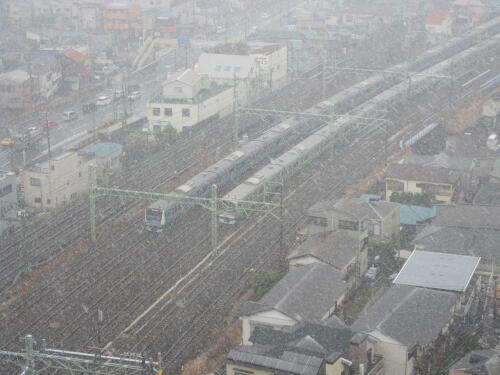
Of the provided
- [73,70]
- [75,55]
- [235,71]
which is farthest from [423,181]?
[75,55]

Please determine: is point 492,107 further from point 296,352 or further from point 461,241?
point 296,352

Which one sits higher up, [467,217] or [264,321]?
[467,217]

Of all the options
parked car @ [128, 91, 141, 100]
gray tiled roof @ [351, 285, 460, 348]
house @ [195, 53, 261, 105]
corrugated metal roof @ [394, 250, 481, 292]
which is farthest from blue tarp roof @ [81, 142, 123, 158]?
gray tiled roof @ [351, 285, 460, 348]

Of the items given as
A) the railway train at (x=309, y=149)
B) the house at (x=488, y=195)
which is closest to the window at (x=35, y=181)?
the railway train at (x=309, y=149)

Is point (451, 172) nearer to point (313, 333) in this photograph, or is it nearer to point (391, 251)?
point (391, 251)

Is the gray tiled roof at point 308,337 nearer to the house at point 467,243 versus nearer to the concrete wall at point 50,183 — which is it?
the house at point 467,243

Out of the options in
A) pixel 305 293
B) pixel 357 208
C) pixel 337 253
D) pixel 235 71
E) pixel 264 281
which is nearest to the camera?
pixel 305 293
